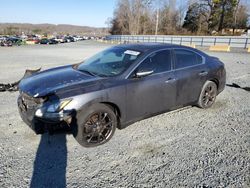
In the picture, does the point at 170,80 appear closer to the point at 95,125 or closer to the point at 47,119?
the point at 95,125

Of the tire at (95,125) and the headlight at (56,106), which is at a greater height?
the headlight at (56,106)

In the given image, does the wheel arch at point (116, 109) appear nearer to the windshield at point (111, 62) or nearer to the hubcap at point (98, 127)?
the hubcap at point (98, 127)

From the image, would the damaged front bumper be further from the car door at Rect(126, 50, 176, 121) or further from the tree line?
the tree line

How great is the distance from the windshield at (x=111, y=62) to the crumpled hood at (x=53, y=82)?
255 mm

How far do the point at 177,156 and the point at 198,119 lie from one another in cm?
160

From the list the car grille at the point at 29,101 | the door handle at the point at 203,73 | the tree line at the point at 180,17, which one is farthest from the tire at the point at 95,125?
the tree line at the point at 180,17

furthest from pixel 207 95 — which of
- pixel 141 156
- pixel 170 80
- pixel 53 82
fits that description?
pixel 53 82

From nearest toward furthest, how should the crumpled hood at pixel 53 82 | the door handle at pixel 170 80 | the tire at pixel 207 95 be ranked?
1. the crumpled hood at pixel 53 82
2. the door handle at pixel 170 80
3. the tire at pixel 207 95

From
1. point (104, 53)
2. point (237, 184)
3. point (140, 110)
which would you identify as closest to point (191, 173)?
point (237, 184)

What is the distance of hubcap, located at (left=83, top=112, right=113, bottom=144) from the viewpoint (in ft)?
11.1

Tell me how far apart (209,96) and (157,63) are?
189 cm

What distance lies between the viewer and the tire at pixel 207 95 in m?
4.98

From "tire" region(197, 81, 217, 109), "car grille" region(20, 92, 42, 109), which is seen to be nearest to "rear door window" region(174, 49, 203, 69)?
"tire" region(197, 81, 217, 109)

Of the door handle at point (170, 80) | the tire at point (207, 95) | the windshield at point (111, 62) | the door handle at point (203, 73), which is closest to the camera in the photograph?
the windshield at point (111, 62)
